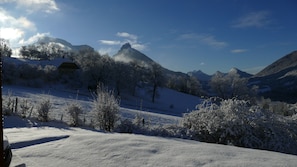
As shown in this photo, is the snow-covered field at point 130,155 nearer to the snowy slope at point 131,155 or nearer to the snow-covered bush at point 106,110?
the snowy slope at point 131,155

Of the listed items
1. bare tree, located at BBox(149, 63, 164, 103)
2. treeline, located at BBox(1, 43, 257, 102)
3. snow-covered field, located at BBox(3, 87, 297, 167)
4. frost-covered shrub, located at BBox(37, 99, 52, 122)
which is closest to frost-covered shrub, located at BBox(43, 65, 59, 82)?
treeline, located at BBox(1, 43, 257, 102)

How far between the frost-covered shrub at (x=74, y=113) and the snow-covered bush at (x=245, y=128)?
22.4 ft

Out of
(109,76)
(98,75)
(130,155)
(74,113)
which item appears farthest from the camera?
(109,76)

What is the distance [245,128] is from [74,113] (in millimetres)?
8773

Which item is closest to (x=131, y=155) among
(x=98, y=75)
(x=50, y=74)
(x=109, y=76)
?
(x=109, y=76)

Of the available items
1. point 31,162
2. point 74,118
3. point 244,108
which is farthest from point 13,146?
point 74,118

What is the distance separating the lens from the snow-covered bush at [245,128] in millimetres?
8648

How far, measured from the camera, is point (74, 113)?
14.1m

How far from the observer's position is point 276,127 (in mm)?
9023

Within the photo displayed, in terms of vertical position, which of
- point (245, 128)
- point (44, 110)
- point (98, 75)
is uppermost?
point (98, 75)

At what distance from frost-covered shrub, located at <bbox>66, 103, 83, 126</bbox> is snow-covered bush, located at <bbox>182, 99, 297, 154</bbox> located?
269 inches

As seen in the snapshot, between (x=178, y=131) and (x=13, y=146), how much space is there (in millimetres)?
5587

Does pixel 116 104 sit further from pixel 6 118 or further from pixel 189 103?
pixel 189 103

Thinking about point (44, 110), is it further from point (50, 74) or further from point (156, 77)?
point (156, 77)
